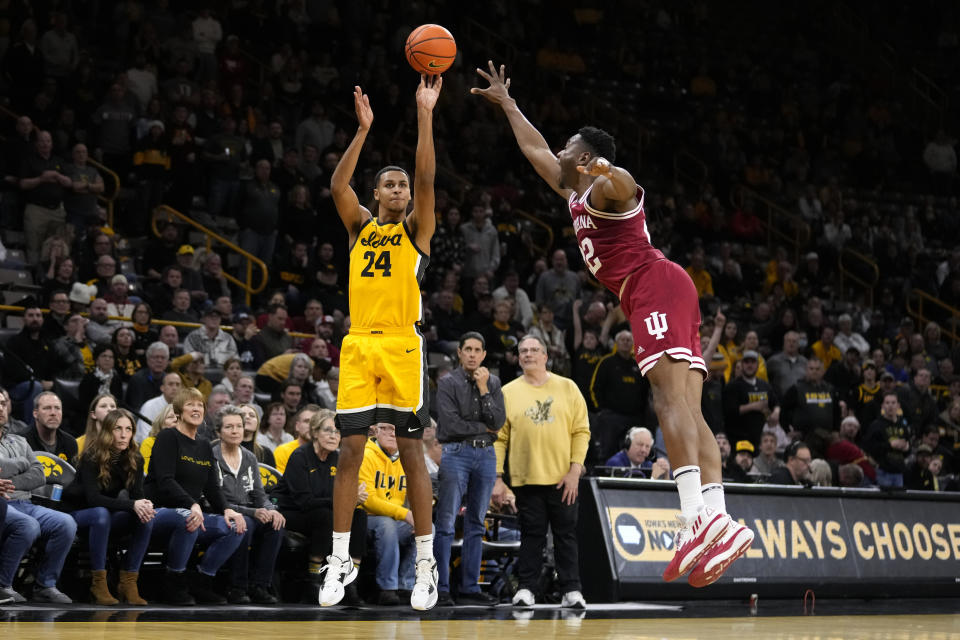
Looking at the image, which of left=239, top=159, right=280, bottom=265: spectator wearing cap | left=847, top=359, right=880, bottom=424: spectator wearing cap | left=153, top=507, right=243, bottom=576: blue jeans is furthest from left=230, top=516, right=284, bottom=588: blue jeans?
left=847, top=359, right=880, bottom=424: spectator wearing cap

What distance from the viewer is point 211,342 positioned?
43.7ft

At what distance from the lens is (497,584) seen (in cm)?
1105

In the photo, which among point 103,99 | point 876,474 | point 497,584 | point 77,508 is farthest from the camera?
point 103,99

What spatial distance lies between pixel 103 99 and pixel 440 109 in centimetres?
552

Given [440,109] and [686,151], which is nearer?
[440,109]

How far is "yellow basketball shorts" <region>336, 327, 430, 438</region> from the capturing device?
290 inches

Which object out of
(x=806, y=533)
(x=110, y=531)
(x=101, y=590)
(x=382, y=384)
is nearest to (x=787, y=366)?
(x=806, y=533)

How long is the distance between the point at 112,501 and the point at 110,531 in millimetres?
260

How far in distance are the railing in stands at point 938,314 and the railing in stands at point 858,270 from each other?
2.21ft

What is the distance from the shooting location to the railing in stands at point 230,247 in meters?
15.5

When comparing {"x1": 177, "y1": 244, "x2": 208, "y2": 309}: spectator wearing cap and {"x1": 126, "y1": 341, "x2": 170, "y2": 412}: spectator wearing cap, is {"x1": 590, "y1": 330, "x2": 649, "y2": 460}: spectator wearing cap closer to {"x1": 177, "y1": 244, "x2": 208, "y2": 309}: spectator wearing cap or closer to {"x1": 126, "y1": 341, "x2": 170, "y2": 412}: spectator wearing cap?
{"x1": 177, "y1": 244, "x2": 208, "y2": 309}: spectator wearing cap

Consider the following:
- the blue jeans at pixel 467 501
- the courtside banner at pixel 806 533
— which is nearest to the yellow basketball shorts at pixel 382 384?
the blue jeans at pixel 467 501

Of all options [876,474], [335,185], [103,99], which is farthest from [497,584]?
[103,99]

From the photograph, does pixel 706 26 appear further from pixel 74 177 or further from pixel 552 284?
pixel 74 177
